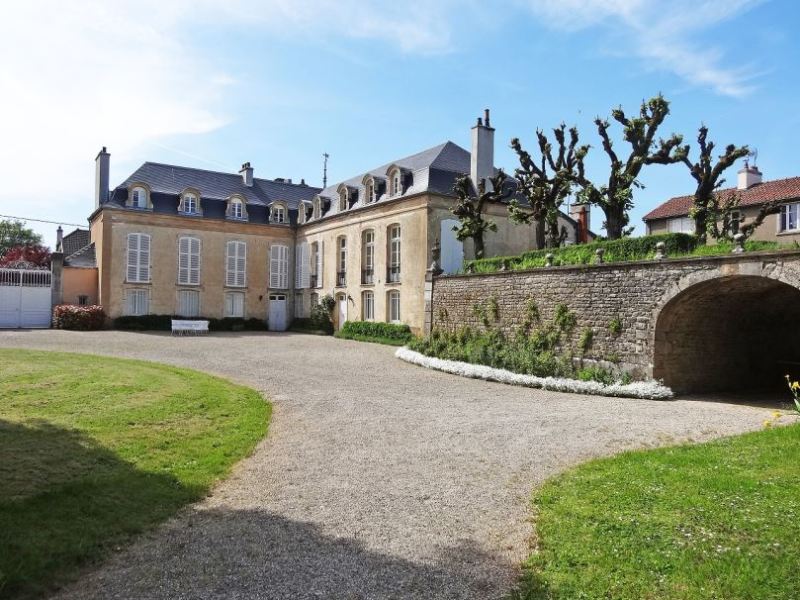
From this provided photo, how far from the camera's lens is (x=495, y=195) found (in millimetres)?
18781

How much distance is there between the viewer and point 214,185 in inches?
1089

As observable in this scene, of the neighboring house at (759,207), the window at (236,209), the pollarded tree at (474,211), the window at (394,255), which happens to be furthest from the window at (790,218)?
the window at (236,209)

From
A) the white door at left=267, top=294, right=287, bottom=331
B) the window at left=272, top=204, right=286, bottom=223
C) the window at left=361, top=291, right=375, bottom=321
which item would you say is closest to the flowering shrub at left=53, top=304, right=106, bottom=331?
the white door at left=267, top=294, right=287, bottom=331

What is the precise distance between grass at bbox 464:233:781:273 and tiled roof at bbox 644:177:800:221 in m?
11.8

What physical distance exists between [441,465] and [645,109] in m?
12.6

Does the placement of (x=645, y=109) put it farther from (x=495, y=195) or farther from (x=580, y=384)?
(x=580, y=384)

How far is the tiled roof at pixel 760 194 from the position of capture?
20812mm

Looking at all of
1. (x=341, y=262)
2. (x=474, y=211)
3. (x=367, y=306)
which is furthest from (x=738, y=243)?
(x=341, y=262)

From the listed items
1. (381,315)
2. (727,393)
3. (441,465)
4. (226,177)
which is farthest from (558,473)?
(226,177)

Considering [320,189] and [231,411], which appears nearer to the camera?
[231,411]

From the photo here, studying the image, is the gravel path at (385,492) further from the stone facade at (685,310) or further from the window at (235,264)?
the window at (235,264)

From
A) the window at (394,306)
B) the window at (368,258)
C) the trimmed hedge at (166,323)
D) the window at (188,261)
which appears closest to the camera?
the window at (394,306)

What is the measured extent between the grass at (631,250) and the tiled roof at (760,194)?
11.8m

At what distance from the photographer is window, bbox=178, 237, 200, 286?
2558cm
